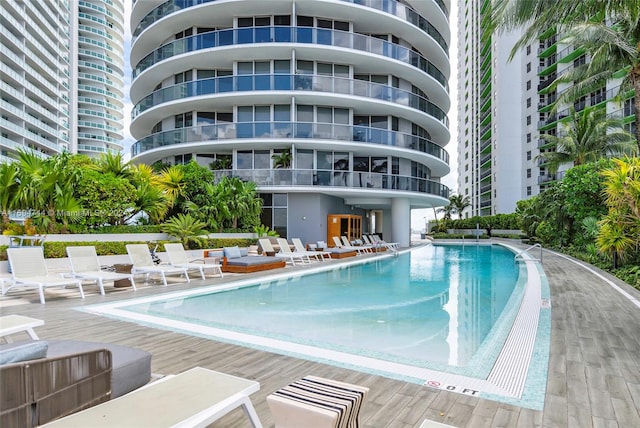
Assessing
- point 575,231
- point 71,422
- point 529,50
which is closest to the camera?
point 71,422

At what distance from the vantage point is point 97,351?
8.55ft

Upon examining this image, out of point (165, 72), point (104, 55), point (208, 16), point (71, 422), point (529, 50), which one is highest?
point (104, 55)

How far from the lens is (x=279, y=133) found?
21625mm

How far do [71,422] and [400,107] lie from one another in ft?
77.1

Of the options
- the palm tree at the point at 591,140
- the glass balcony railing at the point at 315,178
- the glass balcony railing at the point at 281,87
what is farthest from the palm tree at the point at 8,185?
the palm tree at the point at 591,140

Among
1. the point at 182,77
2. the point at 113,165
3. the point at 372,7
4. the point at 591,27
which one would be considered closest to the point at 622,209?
the point at 591,27

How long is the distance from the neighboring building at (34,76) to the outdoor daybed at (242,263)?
43.2 metres

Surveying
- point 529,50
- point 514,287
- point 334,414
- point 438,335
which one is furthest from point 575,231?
point 529,50

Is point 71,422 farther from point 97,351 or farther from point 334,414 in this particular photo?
point 334,414

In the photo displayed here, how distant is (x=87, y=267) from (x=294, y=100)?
50.5 feet

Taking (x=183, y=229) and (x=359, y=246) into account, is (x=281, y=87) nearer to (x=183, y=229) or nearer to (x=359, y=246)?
(x=359, y=246)

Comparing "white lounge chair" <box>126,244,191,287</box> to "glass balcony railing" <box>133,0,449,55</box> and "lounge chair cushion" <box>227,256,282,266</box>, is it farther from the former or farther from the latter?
"glass balcony railing" <box>133,0,449,55</box>

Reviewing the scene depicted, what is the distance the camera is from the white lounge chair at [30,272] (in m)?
7.52

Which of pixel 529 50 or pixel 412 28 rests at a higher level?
pixel 529 50
